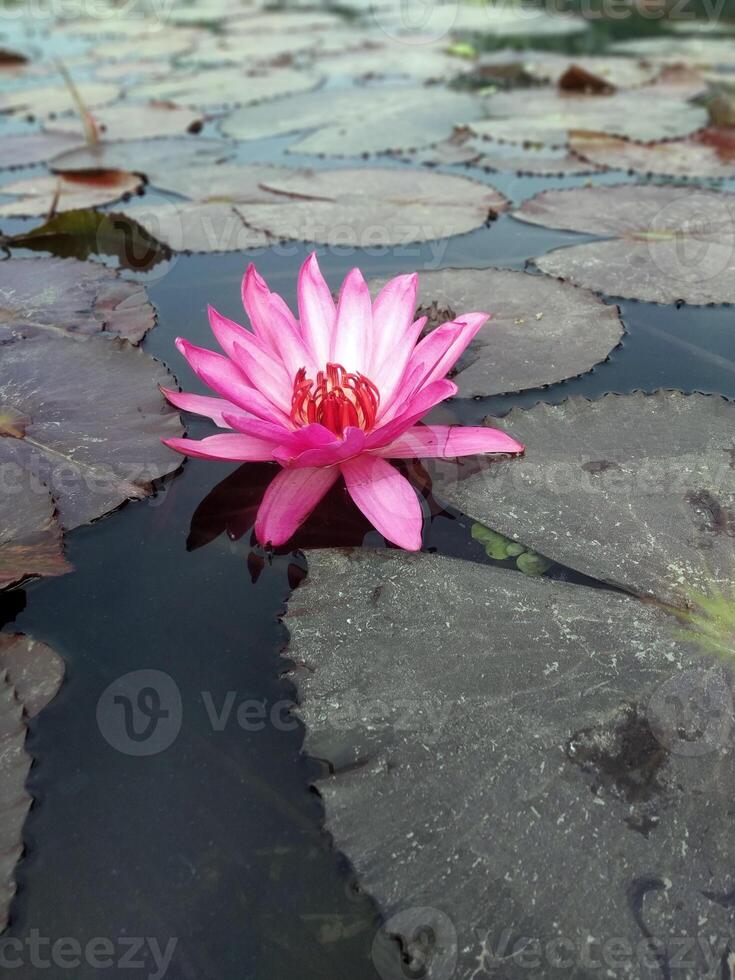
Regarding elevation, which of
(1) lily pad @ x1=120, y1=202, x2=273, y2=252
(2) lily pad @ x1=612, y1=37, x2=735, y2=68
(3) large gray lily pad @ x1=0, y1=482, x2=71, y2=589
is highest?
(2) lily pad @ x1=612, y1=37, x2=735, y2=68

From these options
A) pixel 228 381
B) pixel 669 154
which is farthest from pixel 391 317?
pixel 669 154

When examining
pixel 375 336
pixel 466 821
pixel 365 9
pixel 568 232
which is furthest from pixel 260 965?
pixel 365 9

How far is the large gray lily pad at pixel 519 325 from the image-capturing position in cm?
181

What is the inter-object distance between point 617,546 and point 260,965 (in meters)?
0.85

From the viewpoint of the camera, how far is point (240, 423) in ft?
4.21

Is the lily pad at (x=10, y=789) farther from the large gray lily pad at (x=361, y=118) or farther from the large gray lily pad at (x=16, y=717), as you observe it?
the large gray lily pad at (x=361, y=118)

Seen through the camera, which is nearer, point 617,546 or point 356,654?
point 356,654

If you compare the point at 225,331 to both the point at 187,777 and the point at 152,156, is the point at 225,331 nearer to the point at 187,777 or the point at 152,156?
the point at 187,777

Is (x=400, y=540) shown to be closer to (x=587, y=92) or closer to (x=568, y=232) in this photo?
(x=568, y=232)

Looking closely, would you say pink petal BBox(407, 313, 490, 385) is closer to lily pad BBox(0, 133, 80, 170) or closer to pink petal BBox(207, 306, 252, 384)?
pink petal BBox(207, 306, 252, 384)

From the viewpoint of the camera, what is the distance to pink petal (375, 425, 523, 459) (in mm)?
1429

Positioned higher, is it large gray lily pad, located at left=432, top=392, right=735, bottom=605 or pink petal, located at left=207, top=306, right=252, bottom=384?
pink petal, located at left=207, top=306, right=252, bottom=384

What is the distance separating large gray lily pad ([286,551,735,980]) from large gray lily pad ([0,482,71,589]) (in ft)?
1.46

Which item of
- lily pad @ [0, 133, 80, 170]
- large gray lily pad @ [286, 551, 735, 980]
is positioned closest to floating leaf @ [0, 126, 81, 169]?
lily pad @ [0, 133, 80, 170]
